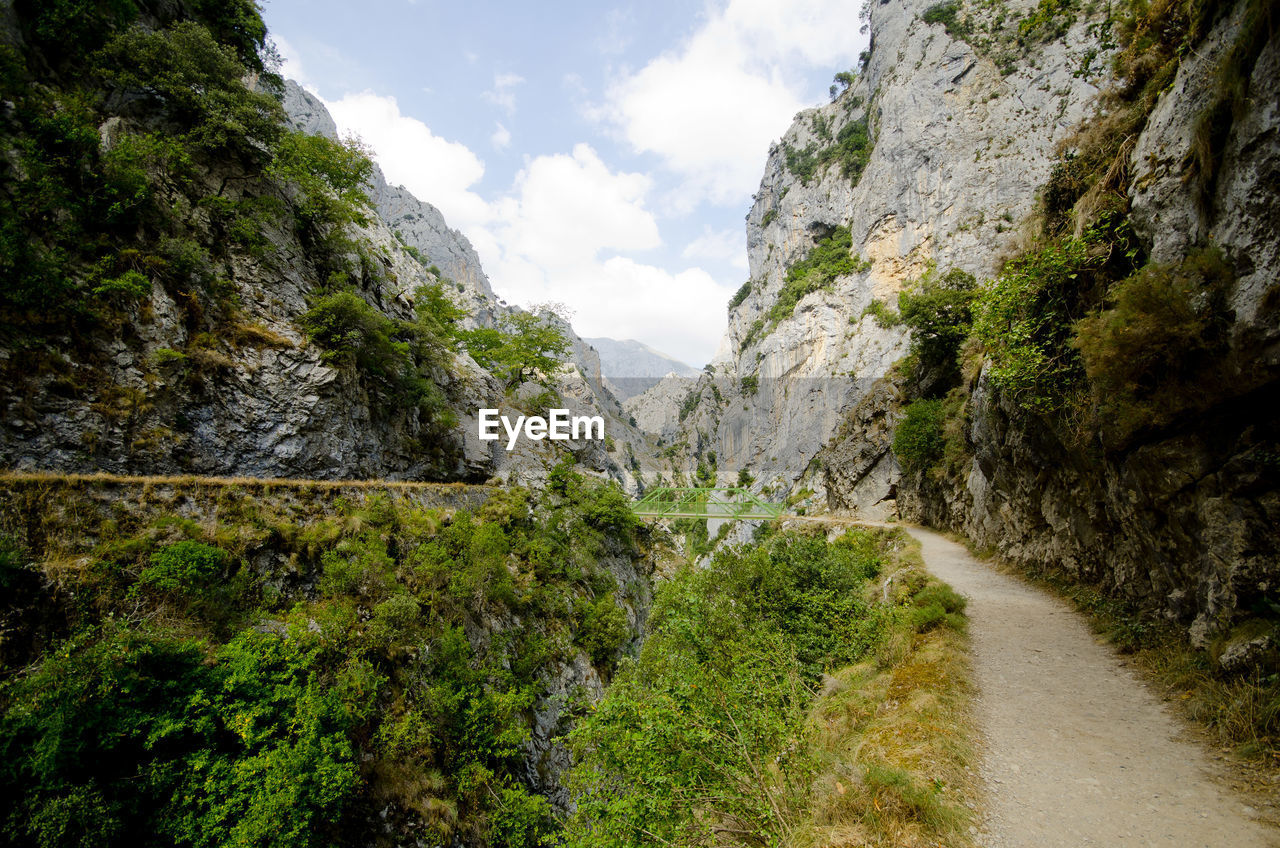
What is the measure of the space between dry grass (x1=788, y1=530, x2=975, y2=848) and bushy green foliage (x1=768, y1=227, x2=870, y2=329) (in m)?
56.4

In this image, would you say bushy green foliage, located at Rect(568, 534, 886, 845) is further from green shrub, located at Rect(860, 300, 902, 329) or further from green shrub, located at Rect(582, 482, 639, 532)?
green shrub, located at Rect(860, 300, 902, 329)

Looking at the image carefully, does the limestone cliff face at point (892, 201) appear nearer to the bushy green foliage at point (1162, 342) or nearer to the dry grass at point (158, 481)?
the bushy green foliage at point (1162, 342)

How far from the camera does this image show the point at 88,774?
567 cm

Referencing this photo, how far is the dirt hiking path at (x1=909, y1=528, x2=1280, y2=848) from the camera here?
11.0ft

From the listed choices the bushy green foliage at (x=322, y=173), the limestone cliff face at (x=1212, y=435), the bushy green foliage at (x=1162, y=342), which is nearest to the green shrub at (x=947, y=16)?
the bushy green foliage at (x=322, y=173)

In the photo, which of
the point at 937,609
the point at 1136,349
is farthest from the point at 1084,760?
the point at 1136,349

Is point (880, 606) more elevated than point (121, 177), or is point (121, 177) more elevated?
point (121, 177)

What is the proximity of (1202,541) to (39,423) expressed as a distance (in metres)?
18.3

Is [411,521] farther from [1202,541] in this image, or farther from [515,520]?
[1202,541]

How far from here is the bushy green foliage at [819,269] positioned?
56.3 meters

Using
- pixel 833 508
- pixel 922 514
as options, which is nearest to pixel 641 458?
pixel 833 508

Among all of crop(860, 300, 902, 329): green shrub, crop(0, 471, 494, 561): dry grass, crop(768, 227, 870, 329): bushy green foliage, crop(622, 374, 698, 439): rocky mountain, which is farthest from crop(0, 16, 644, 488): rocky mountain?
crop(622, 374, 698, 439): rocky mountain

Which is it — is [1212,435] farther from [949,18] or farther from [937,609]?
[949,18]

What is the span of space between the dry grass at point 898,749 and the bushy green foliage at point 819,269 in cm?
5635
